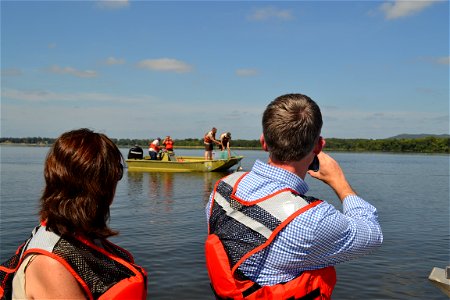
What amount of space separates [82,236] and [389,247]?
8816mm

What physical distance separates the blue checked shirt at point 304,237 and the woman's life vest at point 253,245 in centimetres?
3

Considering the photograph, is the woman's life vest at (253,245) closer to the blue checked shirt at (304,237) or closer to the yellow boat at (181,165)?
the blue checked shirt at (304,237)

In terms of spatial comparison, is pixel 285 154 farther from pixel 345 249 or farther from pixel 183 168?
pixel 183 168

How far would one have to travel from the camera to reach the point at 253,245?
91.8 inches

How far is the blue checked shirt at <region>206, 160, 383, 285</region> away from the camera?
87.7 inches

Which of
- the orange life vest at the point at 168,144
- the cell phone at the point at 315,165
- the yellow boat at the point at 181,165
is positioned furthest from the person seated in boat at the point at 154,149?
the cell phone at the point at 315,165

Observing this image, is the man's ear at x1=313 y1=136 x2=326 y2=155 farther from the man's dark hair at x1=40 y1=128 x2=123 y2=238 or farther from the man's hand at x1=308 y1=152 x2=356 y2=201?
the man's dark hair at x1=40 y1=128 x2=123 y2=238

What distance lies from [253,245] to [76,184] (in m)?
0.92

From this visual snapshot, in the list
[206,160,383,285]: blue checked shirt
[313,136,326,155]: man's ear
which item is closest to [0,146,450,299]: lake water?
[206,160,383,285]: blue checked shirt

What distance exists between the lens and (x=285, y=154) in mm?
2387

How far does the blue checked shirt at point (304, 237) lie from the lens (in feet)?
7.31

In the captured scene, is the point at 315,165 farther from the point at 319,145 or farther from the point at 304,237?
the point at 304,237

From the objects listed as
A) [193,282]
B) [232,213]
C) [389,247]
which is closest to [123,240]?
[193,282]

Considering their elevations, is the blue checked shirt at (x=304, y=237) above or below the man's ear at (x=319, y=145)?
below
